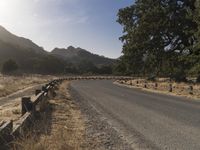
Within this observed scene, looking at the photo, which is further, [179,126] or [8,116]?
[8,116]

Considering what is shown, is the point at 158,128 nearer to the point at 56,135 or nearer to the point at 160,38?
the point at 56,135

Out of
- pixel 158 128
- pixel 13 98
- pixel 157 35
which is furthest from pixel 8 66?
pixel 158 128

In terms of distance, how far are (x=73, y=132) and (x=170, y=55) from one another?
111 feet

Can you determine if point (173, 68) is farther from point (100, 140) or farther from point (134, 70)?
point (100, 140)

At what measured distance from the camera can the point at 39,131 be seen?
34.8 ft

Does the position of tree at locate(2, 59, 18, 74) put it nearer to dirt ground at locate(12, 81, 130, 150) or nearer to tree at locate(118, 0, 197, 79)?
tree at locate(118, 0, 197, 79)

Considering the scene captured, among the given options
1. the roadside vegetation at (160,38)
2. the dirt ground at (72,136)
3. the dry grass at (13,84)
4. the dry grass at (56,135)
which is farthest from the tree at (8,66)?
the dirt ground at (72,136)

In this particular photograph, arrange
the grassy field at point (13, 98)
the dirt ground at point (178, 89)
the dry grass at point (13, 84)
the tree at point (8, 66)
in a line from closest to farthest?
the grassy field at point (13, 98) < the dirt ground at point (178, 89) < the dry grass at point (13, 84) < the tree at point (8, 66)

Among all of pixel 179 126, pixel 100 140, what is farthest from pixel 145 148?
pixel 179 126

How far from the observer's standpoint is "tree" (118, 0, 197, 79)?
43188 mm

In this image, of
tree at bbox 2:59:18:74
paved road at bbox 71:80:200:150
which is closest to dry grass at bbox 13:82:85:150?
paved road at bbox 71:80:200:150

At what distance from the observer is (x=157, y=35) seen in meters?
43.9

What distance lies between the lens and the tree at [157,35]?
142 ft

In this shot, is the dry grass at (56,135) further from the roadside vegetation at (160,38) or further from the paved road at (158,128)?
the roadside vegetation at (160,38)
